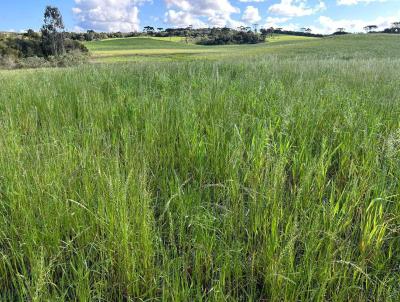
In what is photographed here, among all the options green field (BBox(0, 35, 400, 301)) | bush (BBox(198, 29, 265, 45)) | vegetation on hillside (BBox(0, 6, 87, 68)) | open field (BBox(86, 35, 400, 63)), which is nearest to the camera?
green field (BBox(0, 35, 400, 301))

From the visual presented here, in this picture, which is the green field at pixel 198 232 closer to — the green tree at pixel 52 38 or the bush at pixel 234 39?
the green tree at pixel 52 38

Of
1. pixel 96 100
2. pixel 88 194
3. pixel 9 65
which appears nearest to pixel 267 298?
pixel 88 194

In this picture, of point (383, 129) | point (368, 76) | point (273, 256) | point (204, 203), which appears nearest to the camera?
point (273, 256)

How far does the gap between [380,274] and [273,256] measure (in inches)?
21.1

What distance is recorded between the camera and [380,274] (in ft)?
4.65

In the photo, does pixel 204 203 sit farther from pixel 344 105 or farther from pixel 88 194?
pixel 344 105

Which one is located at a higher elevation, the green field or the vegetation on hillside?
the vegetation on hillside

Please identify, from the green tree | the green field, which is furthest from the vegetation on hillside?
the green field

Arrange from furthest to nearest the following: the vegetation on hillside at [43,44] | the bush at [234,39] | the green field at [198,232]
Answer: the bush at [234,39]
the vegetation on hillside at [43,44]
the green field at [198,232]

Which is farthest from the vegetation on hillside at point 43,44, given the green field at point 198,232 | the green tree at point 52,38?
the green field at point 198,232

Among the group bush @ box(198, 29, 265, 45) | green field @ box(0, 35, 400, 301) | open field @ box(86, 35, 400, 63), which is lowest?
green field @ box(0, 35, 400, 301)

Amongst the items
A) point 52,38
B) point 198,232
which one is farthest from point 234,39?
point 198,232

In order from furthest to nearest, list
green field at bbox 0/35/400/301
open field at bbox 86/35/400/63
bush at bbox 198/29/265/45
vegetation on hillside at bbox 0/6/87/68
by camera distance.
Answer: bush at bbox 198/29/265/45, vegetation on hillside at bbox 0/6/87/68, open field at bbox 86/35/400/63, green field at bbox 0/35/400/301

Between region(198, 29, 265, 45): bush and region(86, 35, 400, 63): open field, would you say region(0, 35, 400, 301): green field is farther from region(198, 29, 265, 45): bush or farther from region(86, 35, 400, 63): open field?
region(198, 29, 265, 45): bush
